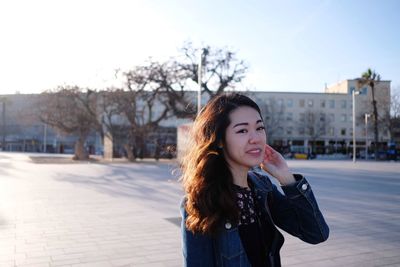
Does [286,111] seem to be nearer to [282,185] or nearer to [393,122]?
[393,122]

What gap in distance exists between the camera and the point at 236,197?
71.1 inches

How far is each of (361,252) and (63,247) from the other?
4283 millimetres

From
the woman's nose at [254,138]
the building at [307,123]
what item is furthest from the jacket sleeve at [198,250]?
the building at [307,123]

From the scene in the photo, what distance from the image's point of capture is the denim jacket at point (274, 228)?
1.70 metres

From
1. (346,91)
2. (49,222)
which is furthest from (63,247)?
(346,91)

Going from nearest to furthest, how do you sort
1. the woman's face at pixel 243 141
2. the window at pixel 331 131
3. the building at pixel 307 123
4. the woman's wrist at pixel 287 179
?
1. the woman's face at pixel 243 141
2. the woman's wrist at pixel 287 179
3. the building at pixel 307 123
4. the window at pixel 331 131

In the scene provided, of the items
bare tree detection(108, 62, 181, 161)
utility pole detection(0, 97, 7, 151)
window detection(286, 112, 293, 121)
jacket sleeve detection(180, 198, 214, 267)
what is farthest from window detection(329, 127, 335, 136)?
jacket sleeve detection(180, 198, 214, 267)

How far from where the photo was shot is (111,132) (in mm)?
35406

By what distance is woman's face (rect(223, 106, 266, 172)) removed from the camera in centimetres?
184

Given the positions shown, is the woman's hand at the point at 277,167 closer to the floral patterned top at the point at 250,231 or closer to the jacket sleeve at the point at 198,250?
the floral patterned top at the point at 250,231

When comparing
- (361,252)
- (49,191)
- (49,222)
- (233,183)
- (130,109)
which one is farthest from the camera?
(130,109)

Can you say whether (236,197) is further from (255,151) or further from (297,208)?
(297,208)

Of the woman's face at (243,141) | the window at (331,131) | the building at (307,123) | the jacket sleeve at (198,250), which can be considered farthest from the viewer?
the window at (331,131)

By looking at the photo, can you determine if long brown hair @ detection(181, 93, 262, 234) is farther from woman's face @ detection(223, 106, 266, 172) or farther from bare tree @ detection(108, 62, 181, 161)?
bare tree @ detection(108, 62, 181, 161)
